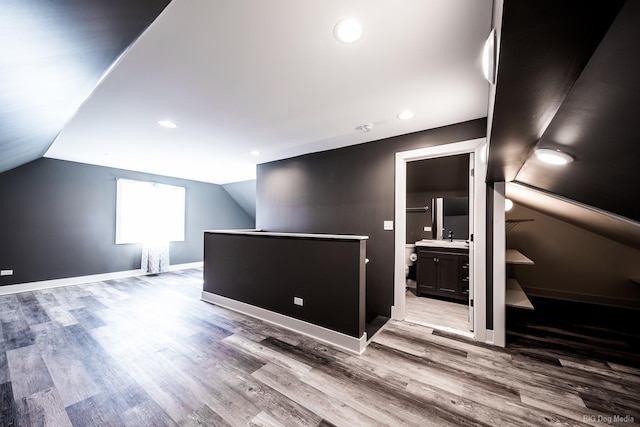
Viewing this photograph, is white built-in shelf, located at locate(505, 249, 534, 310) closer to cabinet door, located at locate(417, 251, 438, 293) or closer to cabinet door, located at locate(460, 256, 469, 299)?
cabinet door, located at locate(460, 256, 469, 299)

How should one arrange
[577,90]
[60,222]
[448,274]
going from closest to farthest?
1. [577,90]
2. [448,274]
3. [60,222]

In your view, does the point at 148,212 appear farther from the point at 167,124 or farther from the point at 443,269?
the point at 443,269

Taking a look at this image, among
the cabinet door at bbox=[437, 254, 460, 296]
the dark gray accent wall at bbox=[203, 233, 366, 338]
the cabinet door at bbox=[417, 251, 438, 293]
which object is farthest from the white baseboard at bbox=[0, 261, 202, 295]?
the cabinet door at bbox=[437, 254, 460, 296]

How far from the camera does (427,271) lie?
3744 millimetres

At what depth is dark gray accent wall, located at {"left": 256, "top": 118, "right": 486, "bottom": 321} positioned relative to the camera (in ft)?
9.55

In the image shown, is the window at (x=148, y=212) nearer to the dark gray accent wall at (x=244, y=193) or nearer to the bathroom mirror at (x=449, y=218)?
the dark gray accent wall at (x=244, y=193)

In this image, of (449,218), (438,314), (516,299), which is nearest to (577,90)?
(516,299)

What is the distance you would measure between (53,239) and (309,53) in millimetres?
5727

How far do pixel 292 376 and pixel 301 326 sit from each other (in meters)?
0.74

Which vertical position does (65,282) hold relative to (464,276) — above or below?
below

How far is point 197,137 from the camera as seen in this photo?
3104 mm

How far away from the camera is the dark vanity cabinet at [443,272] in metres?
3.45

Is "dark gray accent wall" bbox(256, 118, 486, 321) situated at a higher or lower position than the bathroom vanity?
higher

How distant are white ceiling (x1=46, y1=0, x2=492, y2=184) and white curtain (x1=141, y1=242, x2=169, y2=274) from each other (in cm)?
274
